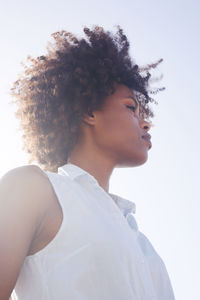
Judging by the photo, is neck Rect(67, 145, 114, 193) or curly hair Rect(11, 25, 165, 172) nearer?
neck Rect(67, 145, 114, 193)

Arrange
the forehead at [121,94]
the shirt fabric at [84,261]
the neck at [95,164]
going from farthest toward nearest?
the forehead at [121,94], the neck at [95,164], the shirt fabric at [84,261]

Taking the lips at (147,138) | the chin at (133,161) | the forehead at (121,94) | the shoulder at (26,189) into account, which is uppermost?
the forehead at (121,94)

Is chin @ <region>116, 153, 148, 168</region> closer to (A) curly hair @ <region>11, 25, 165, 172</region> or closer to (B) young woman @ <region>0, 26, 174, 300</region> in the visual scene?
(B) young woman @ <region>0, 26, 174, 300</region>

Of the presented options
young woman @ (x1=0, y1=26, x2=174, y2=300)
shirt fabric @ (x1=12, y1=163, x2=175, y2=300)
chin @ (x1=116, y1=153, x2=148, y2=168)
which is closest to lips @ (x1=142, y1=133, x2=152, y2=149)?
young woman @ (x1=0, y1=26, x2=174, y2=300)

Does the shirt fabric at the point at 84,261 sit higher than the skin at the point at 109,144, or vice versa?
the skin at the point at 109,144

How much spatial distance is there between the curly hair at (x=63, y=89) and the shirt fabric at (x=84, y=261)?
0.89m

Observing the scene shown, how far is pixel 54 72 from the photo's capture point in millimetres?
3248

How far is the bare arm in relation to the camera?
1.78 metres

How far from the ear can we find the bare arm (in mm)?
940

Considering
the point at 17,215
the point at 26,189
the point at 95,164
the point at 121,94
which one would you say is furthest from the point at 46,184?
the point at 121,94

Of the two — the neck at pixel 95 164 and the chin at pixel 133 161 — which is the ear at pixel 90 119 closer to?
the neck at pixel 95 164

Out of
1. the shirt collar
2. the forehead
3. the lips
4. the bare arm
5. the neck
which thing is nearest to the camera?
the bare arm

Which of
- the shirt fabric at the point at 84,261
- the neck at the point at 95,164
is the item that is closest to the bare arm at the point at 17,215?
the shirt fabric at the point at 84,261

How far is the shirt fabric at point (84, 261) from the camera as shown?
189 cm
